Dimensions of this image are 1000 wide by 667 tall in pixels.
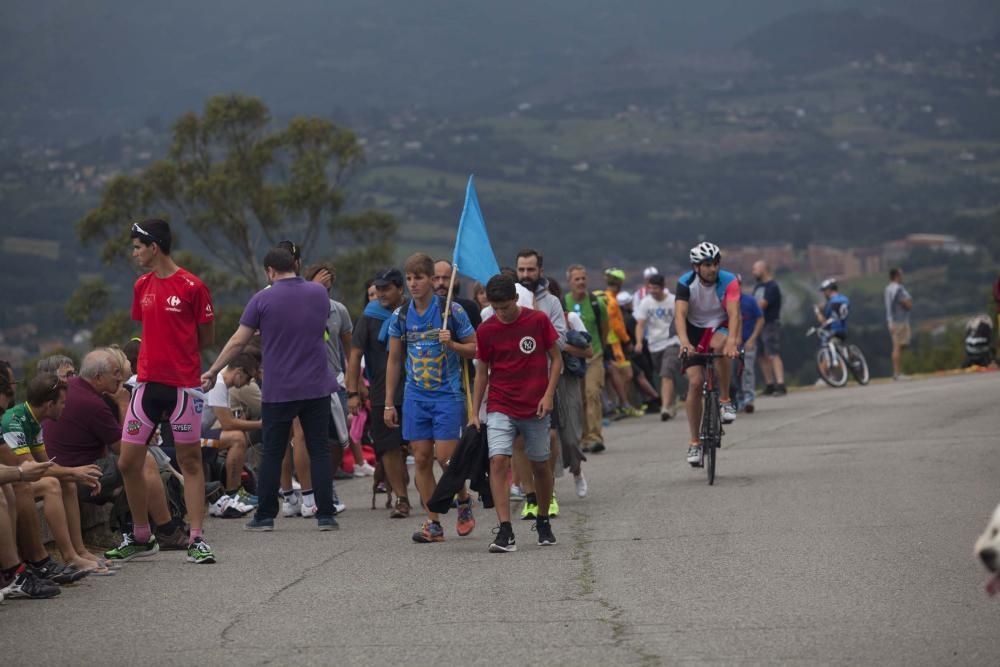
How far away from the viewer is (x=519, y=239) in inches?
6481

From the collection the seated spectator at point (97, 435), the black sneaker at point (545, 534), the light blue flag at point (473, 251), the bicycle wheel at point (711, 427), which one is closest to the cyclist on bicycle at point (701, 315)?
the bicycle wheel at point (711, 427)

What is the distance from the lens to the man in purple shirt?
39.1ft

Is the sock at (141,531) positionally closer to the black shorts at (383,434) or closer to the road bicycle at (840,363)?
the black shorts at (383,434)

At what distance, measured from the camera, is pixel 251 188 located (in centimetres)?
6153

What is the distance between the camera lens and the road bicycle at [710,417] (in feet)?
46.9

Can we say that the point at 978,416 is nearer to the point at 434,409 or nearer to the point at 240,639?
the point at 434,409

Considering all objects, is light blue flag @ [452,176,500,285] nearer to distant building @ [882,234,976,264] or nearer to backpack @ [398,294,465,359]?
backpack @ [398,294,465,359]

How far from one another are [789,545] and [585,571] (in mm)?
1471

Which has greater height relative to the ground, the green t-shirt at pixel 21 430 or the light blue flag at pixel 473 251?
the light blue flag at pixel 473 251

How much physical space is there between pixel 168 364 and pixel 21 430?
3.46ft

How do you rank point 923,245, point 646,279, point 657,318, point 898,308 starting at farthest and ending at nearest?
1. point 923,245
2. point 898,308
3. point 657,318
4. point 646,279

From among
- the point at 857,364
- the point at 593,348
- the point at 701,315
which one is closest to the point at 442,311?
the point at 701,315

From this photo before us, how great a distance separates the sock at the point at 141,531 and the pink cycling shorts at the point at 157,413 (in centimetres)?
77

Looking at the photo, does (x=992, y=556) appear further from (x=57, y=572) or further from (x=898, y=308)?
(x=898, y=308)
